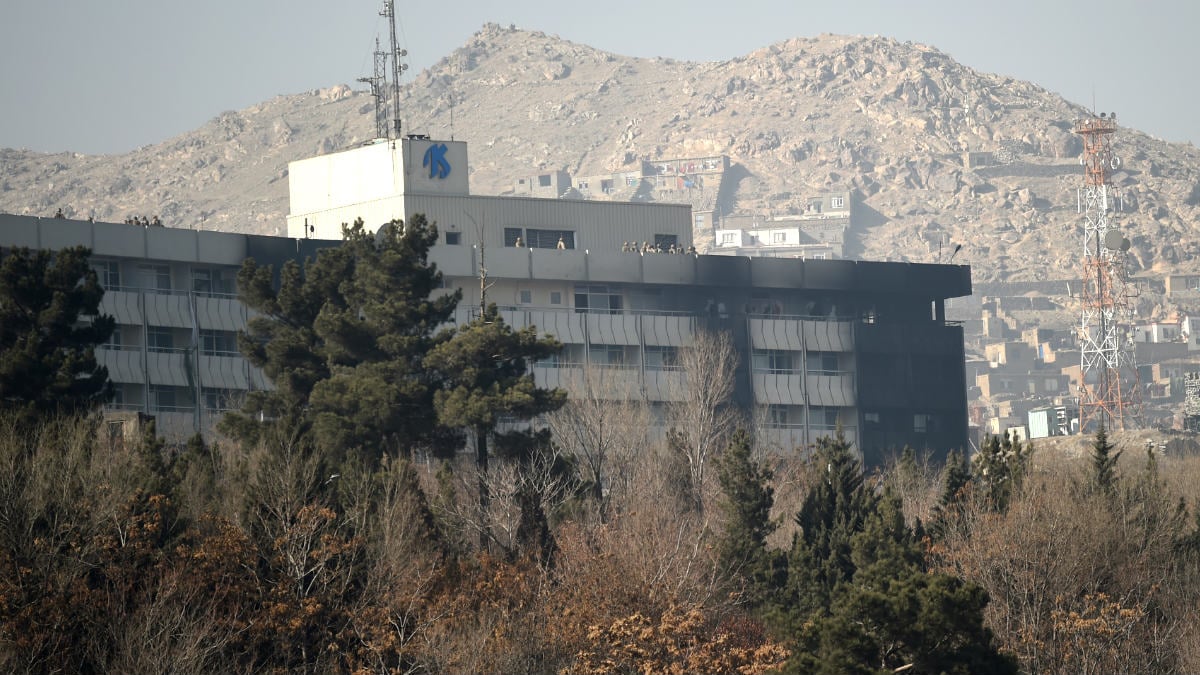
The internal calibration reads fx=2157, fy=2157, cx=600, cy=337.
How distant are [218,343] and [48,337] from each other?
39.4 metres

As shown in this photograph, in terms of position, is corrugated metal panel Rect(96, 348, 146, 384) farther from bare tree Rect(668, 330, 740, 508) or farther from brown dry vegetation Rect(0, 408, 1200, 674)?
brown dry vegetation Rect(0, 408, 1200, 674)

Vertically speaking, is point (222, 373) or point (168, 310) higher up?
point (168, 310)

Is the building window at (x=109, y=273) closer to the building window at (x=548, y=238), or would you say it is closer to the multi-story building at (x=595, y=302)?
the multi-story building at (x=595, y=302)

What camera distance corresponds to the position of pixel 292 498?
6600 cm

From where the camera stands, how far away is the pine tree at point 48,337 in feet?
247

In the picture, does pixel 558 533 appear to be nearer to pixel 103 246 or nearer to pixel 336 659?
pixel 336 659

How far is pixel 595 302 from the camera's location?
130875 mm

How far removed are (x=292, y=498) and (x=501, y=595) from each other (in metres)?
7.65

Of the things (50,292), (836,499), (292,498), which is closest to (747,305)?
(836,499)

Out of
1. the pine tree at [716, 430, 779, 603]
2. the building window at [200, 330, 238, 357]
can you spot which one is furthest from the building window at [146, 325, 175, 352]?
the pine tree at [716, 430, 779, 603]

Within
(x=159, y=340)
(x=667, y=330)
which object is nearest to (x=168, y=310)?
(x=159, y=340)

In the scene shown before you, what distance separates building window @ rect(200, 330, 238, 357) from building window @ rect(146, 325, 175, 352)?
5.69 ft

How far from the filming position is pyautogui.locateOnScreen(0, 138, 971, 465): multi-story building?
382ft

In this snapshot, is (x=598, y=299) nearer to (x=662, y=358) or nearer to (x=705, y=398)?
(x=662, y=358)
